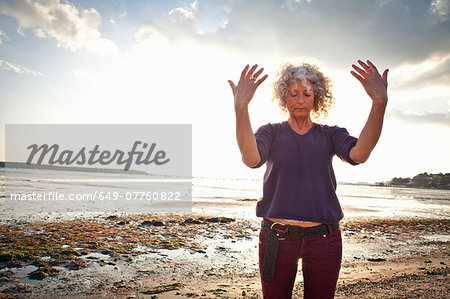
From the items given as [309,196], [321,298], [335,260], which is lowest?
[321,298]

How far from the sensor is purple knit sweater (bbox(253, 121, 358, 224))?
2.27 m

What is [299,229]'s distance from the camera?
2.27m

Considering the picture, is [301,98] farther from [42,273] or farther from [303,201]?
[42,273]

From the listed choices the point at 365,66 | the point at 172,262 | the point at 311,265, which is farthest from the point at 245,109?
the point at 172,262

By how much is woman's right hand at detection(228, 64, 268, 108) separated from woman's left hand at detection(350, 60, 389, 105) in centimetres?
78

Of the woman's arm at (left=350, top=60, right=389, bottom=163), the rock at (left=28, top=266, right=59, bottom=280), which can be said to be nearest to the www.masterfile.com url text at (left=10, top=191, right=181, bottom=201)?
the rock at (left=28, top=266, right=59, bottom=280)

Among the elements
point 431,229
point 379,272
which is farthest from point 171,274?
point 431,229

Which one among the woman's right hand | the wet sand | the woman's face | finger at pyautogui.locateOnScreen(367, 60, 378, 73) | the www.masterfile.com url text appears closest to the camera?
the woman's right hand

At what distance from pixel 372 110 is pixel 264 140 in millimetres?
832

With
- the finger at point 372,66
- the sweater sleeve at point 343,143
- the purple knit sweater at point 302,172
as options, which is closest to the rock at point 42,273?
the purple knit sweater at point 302,172

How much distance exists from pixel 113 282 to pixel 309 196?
5931 millimetres

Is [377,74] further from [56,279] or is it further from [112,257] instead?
[112,257]

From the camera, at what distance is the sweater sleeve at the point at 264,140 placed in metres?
2.23

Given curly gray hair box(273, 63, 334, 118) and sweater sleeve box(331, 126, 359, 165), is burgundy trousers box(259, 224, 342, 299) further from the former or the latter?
curly gray hair box(273, 63, 334, 118)
